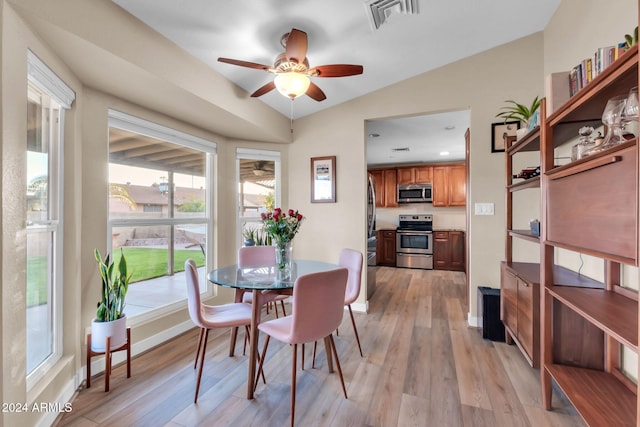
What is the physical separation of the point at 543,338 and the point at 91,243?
10.0ft

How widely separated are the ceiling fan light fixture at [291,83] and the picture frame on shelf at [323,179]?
1.59m

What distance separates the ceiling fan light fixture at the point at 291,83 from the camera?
1.91 m

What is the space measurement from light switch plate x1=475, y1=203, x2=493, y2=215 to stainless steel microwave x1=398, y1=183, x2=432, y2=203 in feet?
10.4

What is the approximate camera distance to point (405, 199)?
20.2 feet

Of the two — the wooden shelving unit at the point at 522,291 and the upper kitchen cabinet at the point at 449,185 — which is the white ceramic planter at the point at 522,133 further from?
the upper kitchen cabinet at the point at 449,185

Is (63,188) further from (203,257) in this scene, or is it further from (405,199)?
(405,199)

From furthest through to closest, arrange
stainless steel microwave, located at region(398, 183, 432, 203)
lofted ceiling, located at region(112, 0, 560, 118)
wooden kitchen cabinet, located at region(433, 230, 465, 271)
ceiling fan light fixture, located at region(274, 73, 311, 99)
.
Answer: stainless steel microwave, located at region(398, 183, 432, 203), wooden kitchen cabinet, located at region(433, 230, 465, 271), ceiling fan light fixture, located at region(274, 73, 311, 99), lofted ceiling, located at region(112, 0, 560, 118)

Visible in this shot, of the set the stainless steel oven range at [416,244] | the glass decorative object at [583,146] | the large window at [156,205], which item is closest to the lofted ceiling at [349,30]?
the large window at [156,205]

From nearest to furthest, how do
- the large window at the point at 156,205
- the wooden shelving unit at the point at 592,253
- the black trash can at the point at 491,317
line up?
the wooden shelving unit at the point at 592,253
the large window at the point at 156,205
the black trash can at the point at 491,317

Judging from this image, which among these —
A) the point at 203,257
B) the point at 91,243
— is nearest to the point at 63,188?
the point at 91,243

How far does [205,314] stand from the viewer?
6.48ft

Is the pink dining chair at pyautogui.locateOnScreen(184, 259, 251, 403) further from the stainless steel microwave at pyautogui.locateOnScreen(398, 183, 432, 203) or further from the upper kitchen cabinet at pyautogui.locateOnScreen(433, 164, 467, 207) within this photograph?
the upper kitchen cabinet at pyautogui.locateOnScreen(433, 164, 467, 207)

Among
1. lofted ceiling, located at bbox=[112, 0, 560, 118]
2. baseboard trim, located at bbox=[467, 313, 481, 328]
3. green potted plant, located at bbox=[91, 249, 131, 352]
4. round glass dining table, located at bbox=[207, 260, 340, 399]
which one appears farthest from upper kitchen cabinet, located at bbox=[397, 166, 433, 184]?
green potted plant, located at bbox=[91, 249, 131, 352]

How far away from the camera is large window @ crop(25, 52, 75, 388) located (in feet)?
5.20
